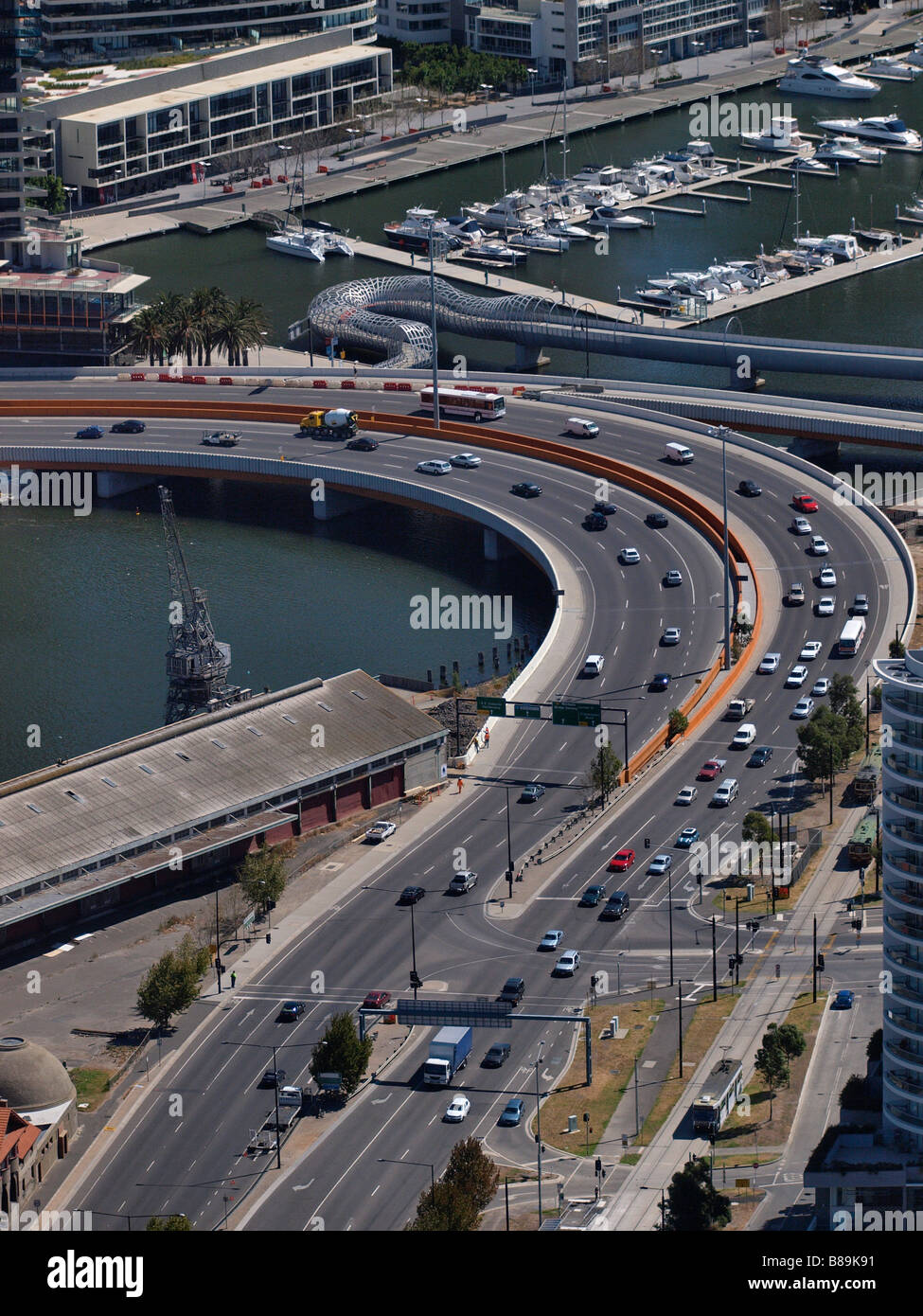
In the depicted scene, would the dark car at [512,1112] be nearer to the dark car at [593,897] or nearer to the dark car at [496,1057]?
the dark car at [496,1057]

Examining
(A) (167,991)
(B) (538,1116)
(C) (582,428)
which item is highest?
(C) (582,428)

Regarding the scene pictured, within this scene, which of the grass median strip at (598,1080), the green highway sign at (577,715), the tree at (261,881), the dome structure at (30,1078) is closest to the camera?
the grass median strip at (598,1080)

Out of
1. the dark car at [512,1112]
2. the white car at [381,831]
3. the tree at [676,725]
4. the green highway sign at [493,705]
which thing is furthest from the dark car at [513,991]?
the green highway sign at [493,705]

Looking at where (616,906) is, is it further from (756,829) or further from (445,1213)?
(445,1213)

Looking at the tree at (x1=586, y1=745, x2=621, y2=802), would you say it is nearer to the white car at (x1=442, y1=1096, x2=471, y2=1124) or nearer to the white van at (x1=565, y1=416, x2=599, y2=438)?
the white car at (x1=442, y1=1096, x2=471, y2=1124)

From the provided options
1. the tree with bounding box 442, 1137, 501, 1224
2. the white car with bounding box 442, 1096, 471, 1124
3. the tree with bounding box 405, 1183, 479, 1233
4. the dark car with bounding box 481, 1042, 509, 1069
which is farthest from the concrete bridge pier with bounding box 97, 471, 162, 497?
the tree with bounding box 405, 1183, 479, 1233

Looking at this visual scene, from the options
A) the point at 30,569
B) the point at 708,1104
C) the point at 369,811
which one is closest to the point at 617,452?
the point at 30,569

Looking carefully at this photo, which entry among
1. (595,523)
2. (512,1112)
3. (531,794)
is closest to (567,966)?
(512,1112)
